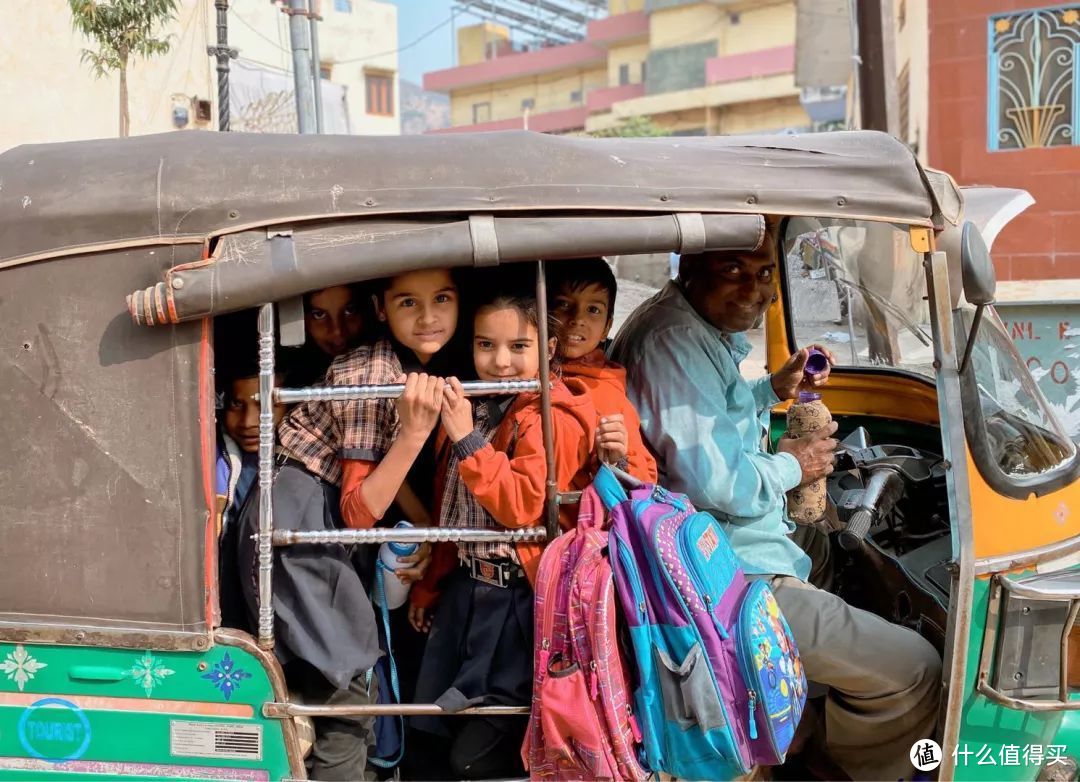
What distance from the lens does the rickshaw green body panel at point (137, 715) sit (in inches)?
87.2

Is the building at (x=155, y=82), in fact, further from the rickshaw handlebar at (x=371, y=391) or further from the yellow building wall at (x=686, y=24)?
the yellow building wall at (x=686, y=24)

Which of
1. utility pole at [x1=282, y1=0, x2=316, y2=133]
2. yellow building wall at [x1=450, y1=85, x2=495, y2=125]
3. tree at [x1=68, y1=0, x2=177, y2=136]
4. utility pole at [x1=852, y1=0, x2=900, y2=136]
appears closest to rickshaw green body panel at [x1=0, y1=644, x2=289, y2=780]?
utility pole at [x1=852, y1=0, x2=900, y2=136]

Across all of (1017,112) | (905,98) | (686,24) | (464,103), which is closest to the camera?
(1017,112)

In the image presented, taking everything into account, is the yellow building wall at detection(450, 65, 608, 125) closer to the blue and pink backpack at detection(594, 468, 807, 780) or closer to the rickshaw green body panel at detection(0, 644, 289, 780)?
the blue and pink backpack at detection(594, 468, 807, 780)

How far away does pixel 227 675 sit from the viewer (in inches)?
87.3

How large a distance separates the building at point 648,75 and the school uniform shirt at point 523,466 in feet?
78.9

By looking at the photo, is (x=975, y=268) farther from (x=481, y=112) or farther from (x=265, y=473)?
(x=481, y=112)

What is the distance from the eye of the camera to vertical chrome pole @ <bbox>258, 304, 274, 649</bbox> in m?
2.16

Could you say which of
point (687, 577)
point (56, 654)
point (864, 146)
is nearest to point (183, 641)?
point (56, 654)

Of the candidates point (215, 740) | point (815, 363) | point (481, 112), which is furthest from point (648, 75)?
point (215, 740)

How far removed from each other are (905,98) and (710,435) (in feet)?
37.8

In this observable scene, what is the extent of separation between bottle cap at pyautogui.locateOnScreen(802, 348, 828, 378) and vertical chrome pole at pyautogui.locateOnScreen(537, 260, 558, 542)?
1.41 meters

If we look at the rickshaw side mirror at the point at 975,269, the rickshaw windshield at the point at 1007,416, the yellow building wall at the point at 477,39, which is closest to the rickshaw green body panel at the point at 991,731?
the rickshaw windshield at the point at 1007,416

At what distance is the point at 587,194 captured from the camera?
219 centimetres
